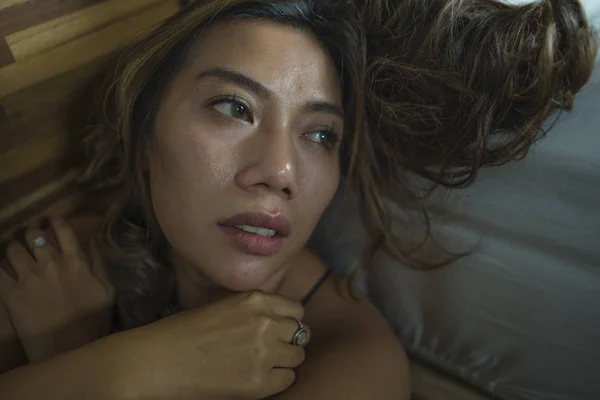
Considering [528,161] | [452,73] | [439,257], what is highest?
[452,73]

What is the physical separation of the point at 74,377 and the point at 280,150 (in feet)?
1.31

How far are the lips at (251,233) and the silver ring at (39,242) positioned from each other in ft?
1.27

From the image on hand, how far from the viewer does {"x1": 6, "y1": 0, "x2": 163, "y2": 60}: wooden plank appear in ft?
2.98

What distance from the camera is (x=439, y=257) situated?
0.90 m

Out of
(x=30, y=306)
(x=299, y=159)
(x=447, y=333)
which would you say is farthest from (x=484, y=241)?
(x=30, y=306)

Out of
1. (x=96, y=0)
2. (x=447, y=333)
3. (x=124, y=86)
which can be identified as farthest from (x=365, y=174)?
(x=96, y=0)

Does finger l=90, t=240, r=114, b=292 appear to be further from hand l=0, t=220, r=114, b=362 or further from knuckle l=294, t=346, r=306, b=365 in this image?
knuckle l=294, t=346, r=306, b=365

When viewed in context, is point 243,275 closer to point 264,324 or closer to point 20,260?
point 264,324

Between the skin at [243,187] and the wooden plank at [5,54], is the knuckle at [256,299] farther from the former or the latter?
the wooden plank at [5,54]

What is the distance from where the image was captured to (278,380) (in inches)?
30.5

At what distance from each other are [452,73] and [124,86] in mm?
516

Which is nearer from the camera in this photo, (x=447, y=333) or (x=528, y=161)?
(x=528, y=161)

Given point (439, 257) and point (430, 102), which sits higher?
point (430, 102)

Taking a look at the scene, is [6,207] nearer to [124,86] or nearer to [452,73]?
[124,86]
